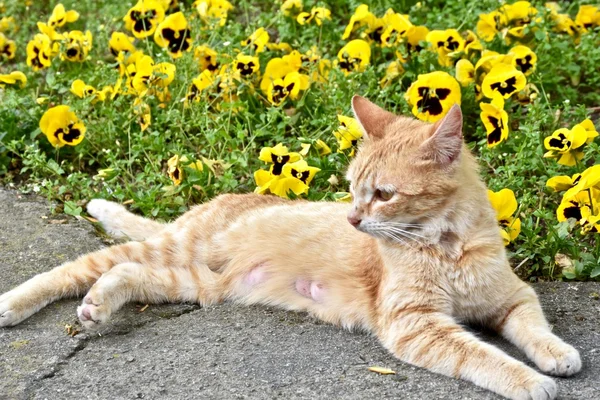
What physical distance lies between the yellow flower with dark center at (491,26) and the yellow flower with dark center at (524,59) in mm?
528

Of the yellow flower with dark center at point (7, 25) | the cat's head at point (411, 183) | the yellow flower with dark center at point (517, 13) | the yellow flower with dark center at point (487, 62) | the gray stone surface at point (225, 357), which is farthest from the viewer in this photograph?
the yellow flower with dark center at point (7, 25)

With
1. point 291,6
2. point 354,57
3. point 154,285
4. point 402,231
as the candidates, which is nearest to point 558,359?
point 402,231

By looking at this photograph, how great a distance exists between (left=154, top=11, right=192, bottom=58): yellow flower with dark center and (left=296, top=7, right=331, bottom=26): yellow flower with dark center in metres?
0.84

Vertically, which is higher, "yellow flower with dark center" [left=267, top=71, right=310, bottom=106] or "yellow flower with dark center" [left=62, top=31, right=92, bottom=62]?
"yellow flower with dark center" [left=62, top=31, right=92, bottom=62]

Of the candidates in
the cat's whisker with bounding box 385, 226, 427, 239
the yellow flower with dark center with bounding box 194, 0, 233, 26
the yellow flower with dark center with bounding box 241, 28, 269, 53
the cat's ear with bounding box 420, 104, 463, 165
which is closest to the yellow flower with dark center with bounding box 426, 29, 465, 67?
the yellow flower with dark center with bounding box 241, 28, 269, 53

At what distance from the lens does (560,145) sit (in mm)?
4758

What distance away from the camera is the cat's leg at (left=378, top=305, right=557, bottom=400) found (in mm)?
3314

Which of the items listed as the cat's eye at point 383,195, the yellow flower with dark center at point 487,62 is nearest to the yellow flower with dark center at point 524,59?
the yellow flower with dark center at point 487,62

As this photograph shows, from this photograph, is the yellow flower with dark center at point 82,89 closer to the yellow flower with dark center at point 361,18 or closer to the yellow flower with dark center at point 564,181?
the yellow flower with dark center at point 361,18

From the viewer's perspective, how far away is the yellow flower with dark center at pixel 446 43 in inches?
229

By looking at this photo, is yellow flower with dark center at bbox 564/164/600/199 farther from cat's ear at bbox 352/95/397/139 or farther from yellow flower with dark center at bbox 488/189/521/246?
cat's ear at bbox 352/95/397/139

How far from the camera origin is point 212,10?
21.2 feet

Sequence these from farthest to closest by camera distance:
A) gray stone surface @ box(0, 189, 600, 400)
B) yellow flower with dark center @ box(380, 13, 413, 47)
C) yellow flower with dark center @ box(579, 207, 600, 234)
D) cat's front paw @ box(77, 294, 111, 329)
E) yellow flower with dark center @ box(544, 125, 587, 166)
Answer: yellow flower with dark center @ box(380, 13, 413, 47) → yellow flower with dark center @ box(544, 125, 587, 166) → yellow flower with dark center @ box(579, 207, 600, 234) → cat's front paw @ box(77, 294, 111, 329) → gray stone surface @ box(0, 189, 600, 400)

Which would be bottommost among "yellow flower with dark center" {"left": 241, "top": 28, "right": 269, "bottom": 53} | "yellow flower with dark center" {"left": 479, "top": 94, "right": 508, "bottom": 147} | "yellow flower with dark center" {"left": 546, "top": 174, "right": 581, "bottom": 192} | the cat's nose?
"yellow flower with dark center" {"left": 546, "top": 174, "right": 581, "bottom": 192}
